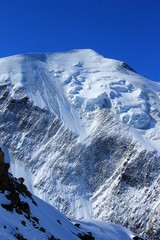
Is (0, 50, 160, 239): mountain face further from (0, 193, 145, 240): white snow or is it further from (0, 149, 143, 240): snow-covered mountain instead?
(0, 149, 143, 240): snow-covered mountain

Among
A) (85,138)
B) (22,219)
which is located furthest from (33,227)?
(85,138)

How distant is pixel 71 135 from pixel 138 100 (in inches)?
958

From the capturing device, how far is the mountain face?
116375 mm

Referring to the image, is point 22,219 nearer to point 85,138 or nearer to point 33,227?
point 33,227

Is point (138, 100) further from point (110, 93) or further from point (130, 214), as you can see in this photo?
point (130, 214)

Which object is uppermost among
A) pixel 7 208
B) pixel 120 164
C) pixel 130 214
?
pixel 120 164

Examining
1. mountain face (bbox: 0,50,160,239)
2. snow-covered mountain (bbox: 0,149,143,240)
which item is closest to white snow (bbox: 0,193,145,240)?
snow-covered mountain (bbox: 0,149,143,240)

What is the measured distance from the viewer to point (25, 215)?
32.1 meters

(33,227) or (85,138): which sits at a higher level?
(85,138)

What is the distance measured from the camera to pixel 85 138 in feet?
440

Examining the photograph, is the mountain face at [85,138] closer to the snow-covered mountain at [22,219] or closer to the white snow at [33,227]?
the white snow at [33,227]

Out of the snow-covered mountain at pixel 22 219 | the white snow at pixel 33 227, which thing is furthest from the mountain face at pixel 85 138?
the snow-covered mountain at pixel 22 219

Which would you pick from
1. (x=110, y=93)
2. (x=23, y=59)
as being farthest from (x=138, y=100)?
(x=23, y=59)

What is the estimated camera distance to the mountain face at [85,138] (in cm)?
11638
